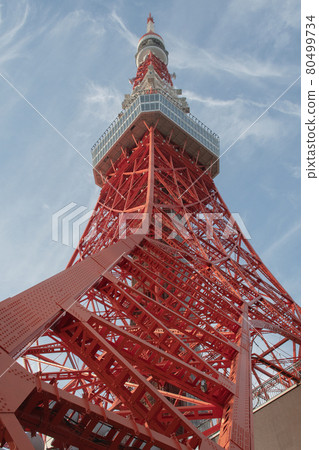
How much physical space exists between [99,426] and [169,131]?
74.5ft

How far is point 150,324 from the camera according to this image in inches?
269

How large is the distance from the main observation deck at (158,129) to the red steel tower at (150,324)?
0.08 m

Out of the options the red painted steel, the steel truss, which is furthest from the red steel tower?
the red painted steel

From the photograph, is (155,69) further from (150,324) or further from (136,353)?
(136,353)

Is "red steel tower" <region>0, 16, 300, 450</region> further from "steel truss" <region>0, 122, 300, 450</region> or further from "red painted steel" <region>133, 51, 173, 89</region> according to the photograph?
"red painted steel" <region>133, 51, 173, 89</region>

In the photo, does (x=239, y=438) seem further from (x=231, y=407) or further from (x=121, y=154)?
(x=121, y=154)

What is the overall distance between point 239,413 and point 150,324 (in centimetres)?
243

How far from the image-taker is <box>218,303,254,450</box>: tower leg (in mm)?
4089

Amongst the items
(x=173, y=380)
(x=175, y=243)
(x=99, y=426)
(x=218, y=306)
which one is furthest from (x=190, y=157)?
(x=99, y=426)

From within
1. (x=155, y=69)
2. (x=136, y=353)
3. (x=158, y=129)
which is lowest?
(x=136, y=353)

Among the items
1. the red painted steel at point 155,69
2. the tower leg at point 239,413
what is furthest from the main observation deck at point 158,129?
the tower leg at point 239,413

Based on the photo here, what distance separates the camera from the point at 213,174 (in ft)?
90.2

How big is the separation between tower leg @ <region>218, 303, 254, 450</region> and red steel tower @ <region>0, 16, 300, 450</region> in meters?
0.02

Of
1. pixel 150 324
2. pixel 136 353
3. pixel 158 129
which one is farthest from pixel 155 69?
pixel 136 353
